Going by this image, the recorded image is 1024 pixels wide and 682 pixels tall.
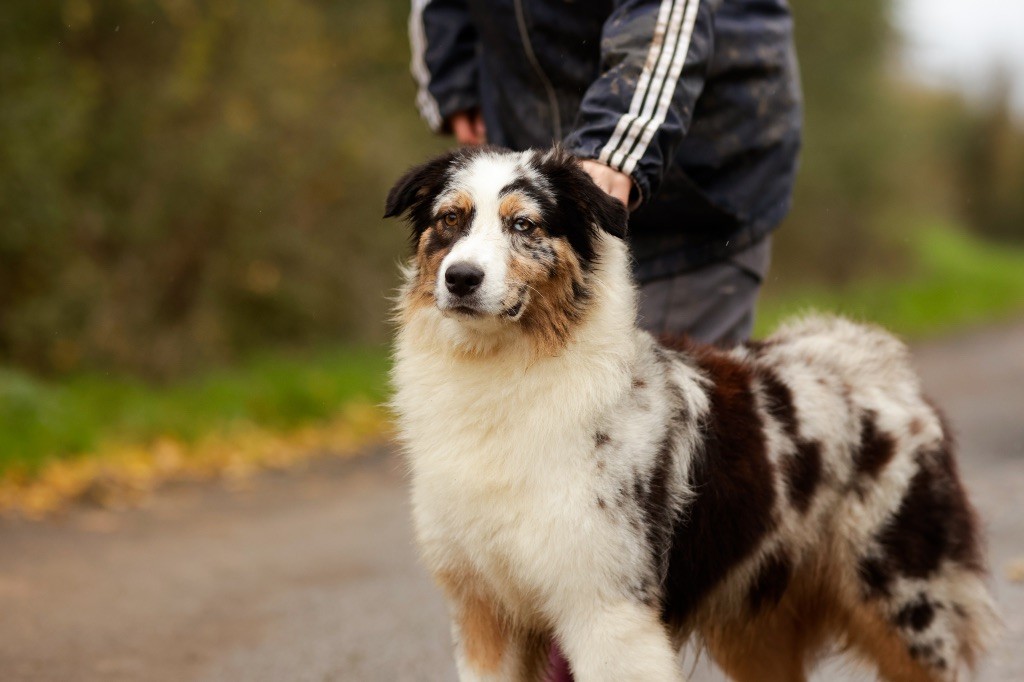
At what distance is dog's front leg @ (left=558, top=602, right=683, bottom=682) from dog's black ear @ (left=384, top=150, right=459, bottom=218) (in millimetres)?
1321

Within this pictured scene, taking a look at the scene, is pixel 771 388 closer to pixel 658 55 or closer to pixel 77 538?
pixel 658 55

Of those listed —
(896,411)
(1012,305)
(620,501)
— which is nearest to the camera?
(620,501)

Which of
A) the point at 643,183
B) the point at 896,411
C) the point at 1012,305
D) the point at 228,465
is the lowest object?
the point at 1012,305

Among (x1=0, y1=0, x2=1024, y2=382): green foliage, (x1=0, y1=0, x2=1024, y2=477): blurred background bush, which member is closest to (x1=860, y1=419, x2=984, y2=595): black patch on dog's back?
(x1=0, y1=0, x2=1024, y2=477): blurred background bush

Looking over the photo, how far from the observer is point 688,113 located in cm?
394

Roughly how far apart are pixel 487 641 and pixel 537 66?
1985 millimetres

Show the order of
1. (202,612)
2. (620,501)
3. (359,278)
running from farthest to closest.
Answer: (359,278)
(202,612)
(620,501)

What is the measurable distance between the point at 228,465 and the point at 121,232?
11.3 feet

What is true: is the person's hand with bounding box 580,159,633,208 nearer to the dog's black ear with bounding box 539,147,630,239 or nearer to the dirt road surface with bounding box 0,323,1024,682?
the dog's black ear with bounding box 539,147,630,239

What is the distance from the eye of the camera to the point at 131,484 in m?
9.30

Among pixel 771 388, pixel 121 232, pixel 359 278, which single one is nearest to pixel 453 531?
pixel 771 388

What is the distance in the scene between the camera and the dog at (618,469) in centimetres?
335

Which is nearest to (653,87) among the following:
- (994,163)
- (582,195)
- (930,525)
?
(582,195)

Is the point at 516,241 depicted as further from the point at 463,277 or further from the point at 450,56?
the point at 450,56
